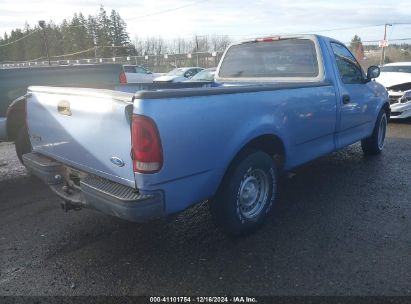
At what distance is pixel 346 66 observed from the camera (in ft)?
17.3

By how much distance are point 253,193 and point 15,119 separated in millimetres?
3534

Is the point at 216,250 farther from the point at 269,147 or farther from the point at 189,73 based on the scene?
the point at 189,73

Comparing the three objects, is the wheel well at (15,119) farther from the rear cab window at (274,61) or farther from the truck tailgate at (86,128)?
the rear cab window at (274,61)

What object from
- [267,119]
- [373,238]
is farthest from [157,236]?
[373,238]

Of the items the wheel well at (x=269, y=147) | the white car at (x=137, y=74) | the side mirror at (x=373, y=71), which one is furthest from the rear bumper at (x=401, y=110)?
the white car at (x=137, y=74)

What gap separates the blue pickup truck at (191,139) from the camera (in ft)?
9.00

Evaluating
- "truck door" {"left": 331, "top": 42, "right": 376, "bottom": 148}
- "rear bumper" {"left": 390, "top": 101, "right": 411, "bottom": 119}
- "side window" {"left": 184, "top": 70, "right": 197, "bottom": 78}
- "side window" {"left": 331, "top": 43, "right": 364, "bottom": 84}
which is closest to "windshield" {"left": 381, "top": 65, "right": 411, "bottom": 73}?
"rear bumper" {"left": 390, "top": 101, "right": 411, "bottom": 119}

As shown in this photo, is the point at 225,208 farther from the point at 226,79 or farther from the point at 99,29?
the point at 99,29

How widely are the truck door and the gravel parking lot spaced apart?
2.68 feet

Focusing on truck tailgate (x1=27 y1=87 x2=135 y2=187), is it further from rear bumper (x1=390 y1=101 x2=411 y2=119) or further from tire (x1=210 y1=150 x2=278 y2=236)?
rear bumper (x1=390 y1=101 x2=411 y2=119)

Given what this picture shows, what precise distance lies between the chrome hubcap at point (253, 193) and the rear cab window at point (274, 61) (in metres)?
1.67

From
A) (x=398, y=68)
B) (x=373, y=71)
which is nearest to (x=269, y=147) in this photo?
(x=373, y=71)

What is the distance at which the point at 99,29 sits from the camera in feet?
272

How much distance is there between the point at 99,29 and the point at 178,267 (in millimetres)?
87051
